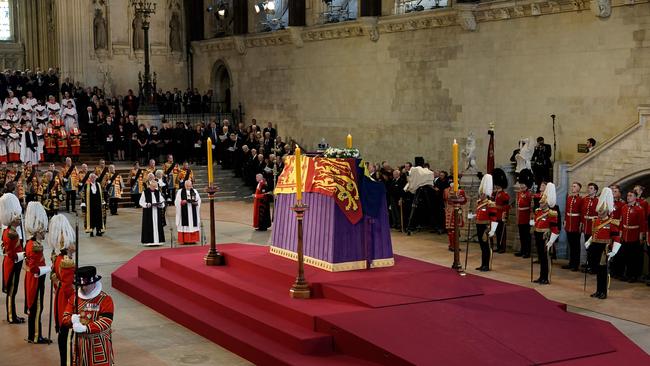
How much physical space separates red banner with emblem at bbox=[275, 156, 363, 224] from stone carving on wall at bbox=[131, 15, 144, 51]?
21.8 meters

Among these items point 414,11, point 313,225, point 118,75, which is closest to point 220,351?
point 313,225

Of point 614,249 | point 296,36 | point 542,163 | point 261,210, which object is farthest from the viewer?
point 296,36

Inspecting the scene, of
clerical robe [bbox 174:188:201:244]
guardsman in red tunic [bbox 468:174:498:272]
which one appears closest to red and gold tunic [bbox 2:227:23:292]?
clerical robe [bbox 174:188:201:244]

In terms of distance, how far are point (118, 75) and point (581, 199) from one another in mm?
21513

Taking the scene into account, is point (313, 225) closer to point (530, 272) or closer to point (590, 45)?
point (530, 272)

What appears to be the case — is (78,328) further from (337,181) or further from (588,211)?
(588,211)

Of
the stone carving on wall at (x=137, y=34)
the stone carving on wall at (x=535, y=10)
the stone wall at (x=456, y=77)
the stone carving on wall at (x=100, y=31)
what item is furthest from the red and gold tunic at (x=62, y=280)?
the stone carving on wall at (x=137, y=34)

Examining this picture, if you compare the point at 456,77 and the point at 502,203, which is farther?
the point at 456,77

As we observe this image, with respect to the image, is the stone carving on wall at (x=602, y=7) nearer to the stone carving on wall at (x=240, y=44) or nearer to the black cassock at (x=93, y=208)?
the black cassock at (x=93, y=208)

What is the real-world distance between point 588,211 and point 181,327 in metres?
7.13

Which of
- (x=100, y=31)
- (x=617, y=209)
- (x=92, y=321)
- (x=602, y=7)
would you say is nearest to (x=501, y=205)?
(x=617, y=209)

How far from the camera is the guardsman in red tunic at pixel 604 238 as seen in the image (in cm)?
1330

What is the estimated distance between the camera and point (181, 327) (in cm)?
1195

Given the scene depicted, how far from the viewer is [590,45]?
1795 centimetres
